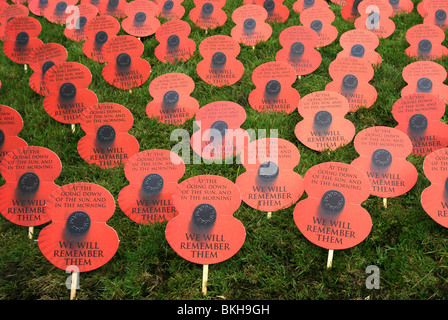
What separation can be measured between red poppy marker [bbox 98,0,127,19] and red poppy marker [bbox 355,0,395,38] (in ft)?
6.49

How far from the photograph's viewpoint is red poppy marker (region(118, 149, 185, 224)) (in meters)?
1.90

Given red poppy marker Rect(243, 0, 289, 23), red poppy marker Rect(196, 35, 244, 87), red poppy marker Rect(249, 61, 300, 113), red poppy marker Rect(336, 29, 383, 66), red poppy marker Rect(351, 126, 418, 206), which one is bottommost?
red poppy marker Rect(351, 126, 418, 206)

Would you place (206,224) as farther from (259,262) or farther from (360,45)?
(360,45)

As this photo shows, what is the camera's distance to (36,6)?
3664 millimetres

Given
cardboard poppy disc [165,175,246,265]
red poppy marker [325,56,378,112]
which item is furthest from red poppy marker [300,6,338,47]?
cardboard poppy disc [165,175,246,265]

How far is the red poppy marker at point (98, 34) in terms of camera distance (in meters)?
3.00

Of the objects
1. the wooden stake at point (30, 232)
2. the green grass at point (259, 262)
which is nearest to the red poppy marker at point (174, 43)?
the green grass at point (259, 262)

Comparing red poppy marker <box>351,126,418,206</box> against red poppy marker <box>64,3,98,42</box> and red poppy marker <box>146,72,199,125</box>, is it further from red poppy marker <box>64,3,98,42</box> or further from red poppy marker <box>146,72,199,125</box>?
red poppy marker <box>64,3,98,42</box>

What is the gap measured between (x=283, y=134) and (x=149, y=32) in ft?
5.08

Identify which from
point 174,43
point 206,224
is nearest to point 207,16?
point 174,43

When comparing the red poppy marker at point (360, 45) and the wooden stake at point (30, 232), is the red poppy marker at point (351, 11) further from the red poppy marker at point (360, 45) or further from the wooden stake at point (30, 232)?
the wooden stake at point (30, 232)

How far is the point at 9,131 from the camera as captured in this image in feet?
7.28

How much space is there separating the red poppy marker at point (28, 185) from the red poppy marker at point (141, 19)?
5.19 feet
